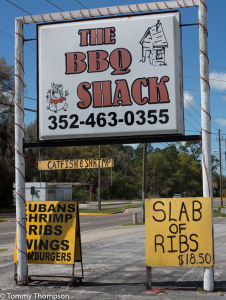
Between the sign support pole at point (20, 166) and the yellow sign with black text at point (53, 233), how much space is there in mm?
266

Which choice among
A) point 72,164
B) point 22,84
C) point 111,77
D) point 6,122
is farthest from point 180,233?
point 6,122

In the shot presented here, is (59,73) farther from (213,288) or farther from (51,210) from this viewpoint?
(213,288)

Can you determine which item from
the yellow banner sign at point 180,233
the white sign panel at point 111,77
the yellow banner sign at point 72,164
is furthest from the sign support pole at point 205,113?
the yellow banner sign at point 72,164

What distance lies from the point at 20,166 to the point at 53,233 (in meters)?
1.34

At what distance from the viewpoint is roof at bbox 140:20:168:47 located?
619 cm

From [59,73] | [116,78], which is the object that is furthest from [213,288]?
[59,73]

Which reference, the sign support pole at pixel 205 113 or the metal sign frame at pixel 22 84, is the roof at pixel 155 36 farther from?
the sign support pole at pixel 205 113

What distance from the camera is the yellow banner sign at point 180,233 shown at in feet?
18.4

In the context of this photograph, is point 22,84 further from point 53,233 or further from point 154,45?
point 53,233

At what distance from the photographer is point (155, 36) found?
6.23m

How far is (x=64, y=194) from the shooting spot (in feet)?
141

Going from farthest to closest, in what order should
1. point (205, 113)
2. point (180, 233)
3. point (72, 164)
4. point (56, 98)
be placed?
point (72, 164)
point (56, 98)
point (205, 113)
point (180, 233)

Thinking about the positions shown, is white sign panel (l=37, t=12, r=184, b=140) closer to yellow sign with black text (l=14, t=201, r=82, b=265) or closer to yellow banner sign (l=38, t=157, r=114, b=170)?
yellow sign with black text (l=14, t=201, r=82, b=265)

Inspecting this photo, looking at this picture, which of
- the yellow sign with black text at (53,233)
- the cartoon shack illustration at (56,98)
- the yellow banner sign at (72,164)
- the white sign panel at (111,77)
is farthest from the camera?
the yellow banner sign at (72,164)
